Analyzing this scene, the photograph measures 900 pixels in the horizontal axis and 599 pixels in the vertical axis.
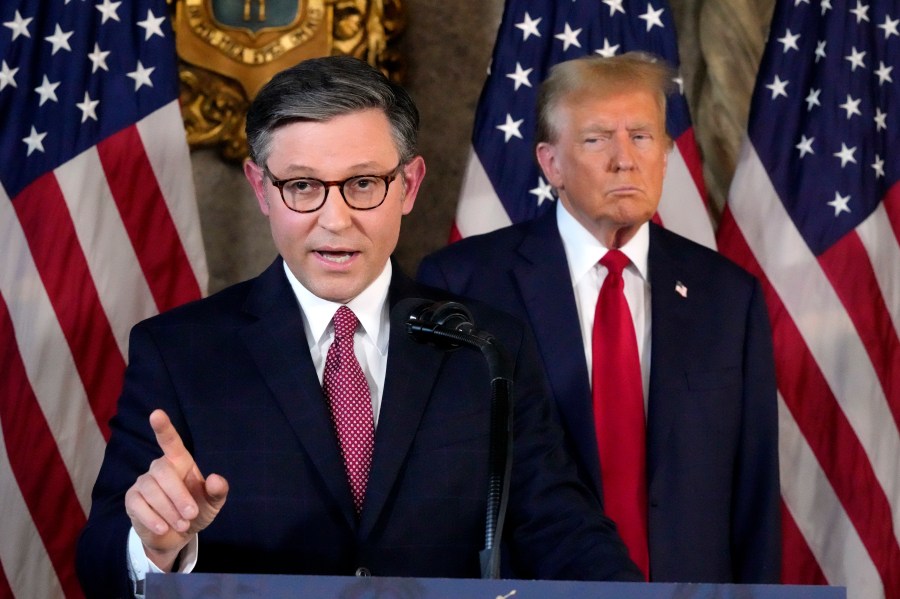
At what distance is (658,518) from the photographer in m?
3.02

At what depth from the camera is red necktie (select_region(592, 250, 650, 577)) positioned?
304 centimetres

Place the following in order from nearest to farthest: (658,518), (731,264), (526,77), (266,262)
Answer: (658,518), (731,264), (526,77), (266,262)

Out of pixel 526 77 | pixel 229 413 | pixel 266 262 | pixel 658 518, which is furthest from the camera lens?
pixel 266 262

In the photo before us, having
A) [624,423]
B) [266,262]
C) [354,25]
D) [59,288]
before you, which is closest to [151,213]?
[59,288]

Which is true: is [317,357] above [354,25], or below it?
below

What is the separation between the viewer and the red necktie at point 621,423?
304 centimetres

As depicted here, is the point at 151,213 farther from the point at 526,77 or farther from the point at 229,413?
the point at 229,413

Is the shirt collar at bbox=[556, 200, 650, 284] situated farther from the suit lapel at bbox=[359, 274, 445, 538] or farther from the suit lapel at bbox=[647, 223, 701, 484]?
the suit lapel at bbox=[359, 274, 445, 538]

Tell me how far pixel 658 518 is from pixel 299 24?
1953mm

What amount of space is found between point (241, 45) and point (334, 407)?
2.18 m

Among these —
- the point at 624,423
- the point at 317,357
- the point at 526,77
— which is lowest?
the point at 624,423

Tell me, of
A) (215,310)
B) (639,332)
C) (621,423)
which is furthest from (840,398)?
(215,310)

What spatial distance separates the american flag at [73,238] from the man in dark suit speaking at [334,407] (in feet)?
4.80

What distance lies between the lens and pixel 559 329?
3119 millimetres
